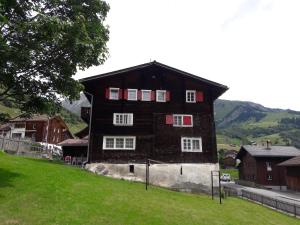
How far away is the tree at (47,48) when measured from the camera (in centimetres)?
1609

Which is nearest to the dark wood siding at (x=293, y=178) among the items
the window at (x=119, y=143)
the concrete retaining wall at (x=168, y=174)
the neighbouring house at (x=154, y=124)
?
the neighbouring house at (x=154, y=124)

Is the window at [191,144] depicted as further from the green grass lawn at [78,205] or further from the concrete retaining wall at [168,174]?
the green grass lawn at [78,205]

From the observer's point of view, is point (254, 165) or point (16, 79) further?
point (254, 165)

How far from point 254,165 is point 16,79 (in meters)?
52.6

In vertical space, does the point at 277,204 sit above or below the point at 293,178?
below

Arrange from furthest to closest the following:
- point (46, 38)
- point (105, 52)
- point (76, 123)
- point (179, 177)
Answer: point (76, 123) < point (179, 177) < point (105, 52) < point (46, 38)

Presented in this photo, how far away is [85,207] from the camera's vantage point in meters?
15.1

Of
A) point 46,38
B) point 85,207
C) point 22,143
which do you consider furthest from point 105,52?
point 22,143

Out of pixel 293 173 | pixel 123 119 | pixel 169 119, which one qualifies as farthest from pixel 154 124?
pixel 293 173

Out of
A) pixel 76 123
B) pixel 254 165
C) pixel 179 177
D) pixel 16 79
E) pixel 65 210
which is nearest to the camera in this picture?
pixel 65 210

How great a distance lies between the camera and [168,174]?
29.9 m

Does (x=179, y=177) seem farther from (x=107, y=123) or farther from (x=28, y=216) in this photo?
(x=28, y=216)

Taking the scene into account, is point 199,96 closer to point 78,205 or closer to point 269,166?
point 78,205

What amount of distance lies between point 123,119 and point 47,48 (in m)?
14.6
